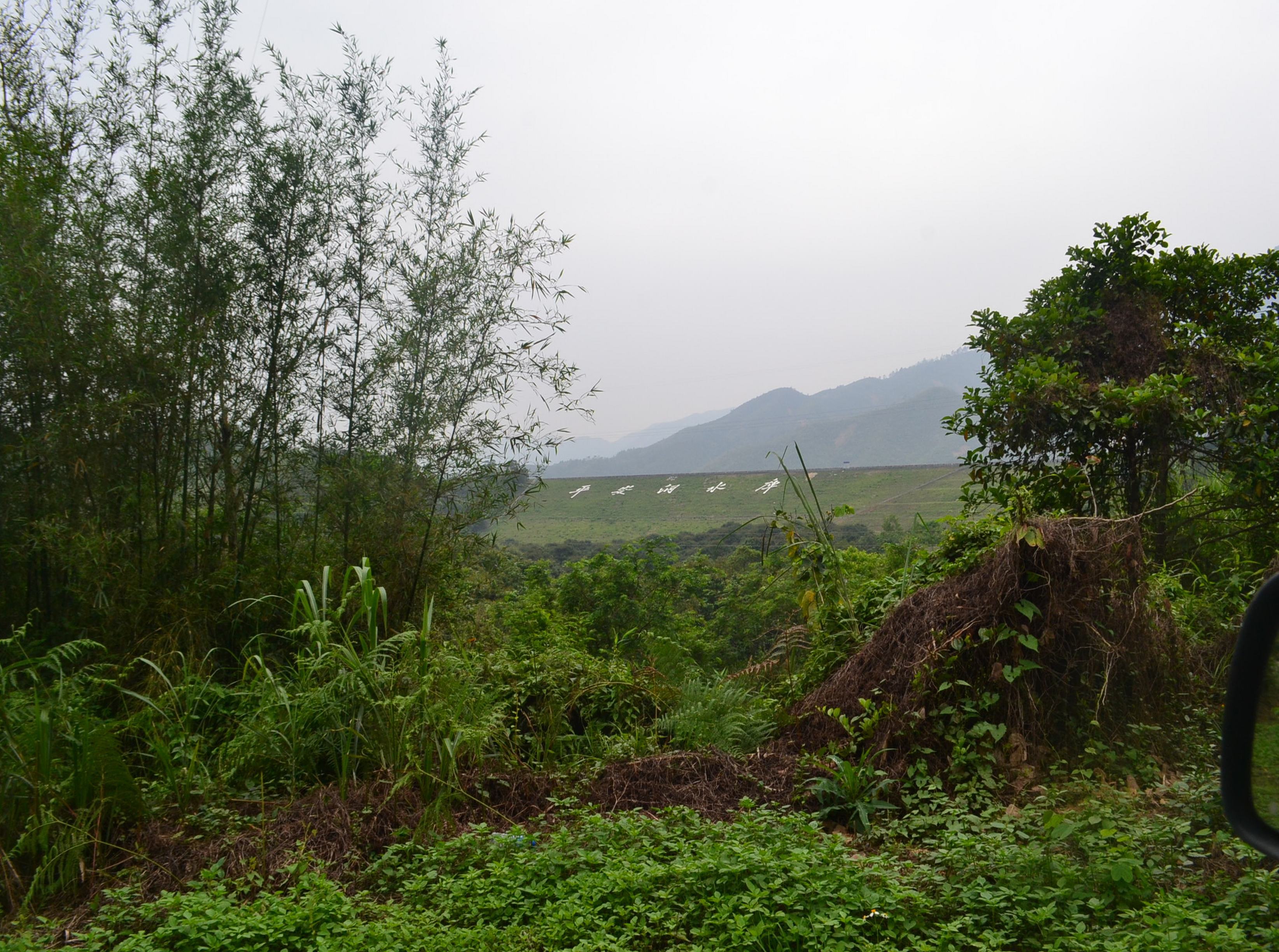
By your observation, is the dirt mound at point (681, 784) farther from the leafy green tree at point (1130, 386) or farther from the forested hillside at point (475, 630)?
the leafy green tree at point (1130, 386)

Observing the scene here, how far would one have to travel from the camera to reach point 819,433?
1842cm

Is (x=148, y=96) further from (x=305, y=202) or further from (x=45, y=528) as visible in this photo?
(x=45, y=528)

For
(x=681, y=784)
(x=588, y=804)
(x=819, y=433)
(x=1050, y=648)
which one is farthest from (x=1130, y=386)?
(x=819, y=433)

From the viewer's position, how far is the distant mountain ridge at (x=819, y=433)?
49.8ft

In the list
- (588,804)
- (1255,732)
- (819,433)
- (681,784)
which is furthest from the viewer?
(819,433)

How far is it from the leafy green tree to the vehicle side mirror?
3564 millimetres

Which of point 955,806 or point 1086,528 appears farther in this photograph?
point 1086,528

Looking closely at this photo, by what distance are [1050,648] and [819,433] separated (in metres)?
14.8

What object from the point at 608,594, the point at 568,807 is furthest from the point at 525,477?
the point at 568,807

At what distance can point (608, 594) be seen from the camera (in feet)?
23.1

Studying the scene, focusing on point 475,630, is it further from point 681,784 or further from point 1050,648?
point 1050,648

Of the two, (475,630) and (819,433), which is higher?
(819,433)

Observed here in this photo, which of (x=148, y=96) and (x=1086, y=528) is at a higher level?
(x=148, y=96)

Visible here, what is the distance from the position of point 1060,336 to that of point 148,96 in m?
6.33
